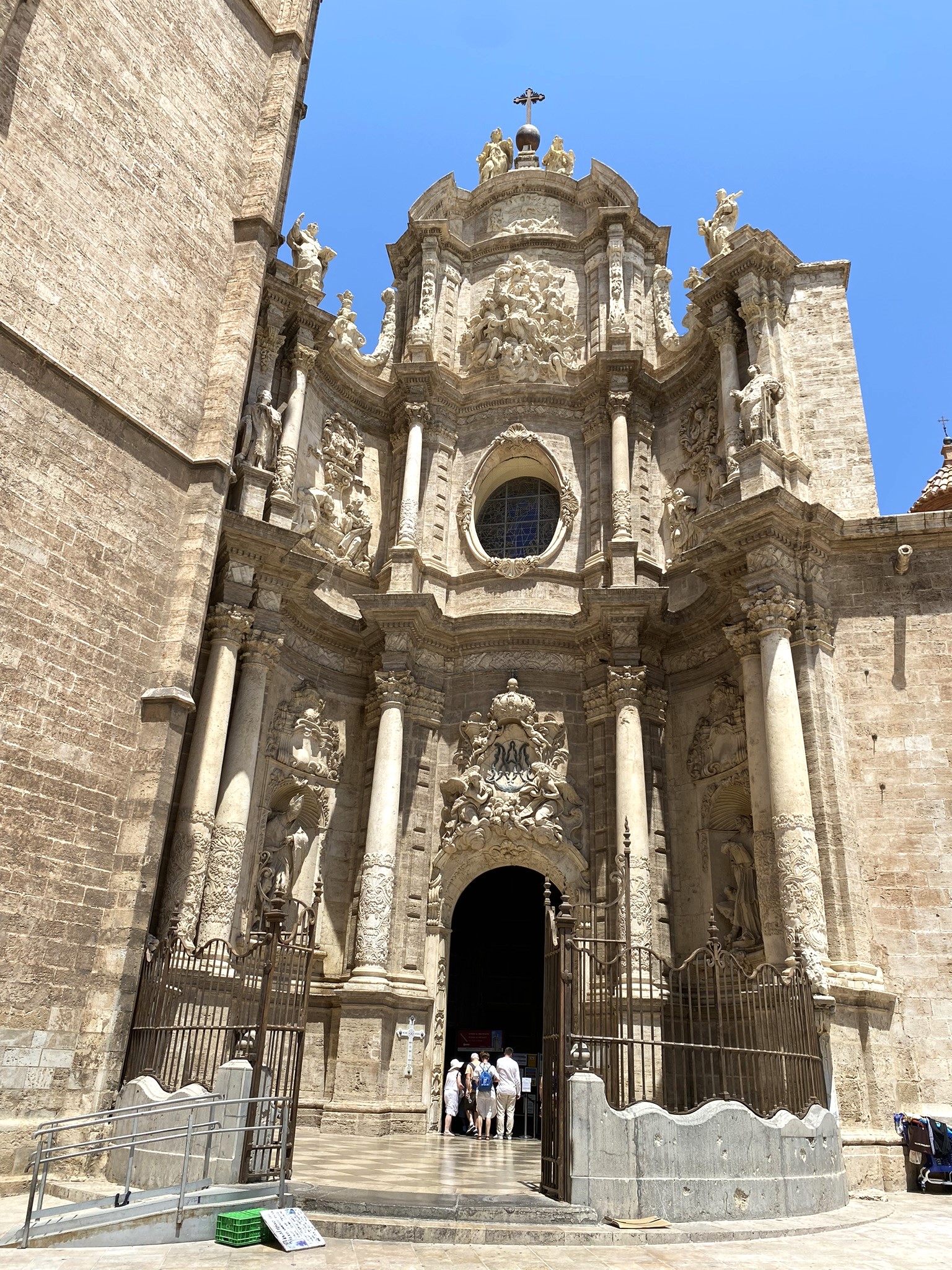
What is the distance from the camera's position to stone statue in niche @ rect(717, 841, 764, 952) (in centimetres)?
1396

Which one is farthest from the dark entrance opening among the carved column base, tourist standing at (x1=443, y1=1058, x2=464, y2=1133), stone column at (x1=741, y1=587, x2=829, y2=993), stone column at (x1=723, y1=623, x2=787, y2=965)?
stone column at (x1=741, y1=587, x2=829, y2=993)

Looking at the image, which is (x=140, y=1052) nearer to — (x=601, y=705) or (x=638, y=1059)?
(x=638, y=1059)

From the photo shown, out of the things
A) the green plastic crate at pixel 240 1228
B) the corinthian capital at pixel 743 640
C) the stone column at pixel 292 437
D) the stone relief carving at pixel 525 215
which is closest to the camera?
the green plastic crate at pixel 240 1228

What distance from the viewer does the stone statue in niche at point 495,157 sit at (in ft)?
73.2

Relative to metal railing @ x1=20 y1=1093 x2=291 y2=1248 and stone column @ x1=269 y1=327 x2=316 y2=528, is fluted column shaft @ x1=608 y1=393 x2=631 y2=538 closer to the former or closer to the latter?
stone column @ x1=269 y1=327 x2=316 y2=528

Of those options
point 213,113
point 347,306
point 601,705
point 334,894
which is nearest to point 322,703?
point 334,894

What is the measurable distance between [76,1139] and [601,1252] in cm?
594

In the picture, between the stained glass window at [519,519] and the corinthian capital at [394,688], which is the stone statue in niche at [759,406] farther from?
the corinthian capital at [394,688]

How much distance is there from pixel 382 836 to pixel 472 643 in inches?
157

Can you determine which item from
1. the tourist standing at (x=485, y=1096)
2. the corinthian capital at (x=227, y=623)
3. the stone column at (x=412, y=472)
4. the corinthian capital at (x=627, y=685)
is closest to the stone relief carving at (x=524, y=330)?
the stone column at (x=412, y=472)

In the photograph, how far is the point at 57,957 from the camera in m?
10.3

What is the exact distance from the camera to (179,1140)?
8875 millimetres

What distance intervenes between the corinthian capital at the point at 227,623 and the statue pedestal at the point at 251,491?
1.67 m

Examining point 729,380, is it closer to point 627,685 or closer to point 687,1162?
point 627,685
